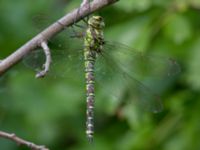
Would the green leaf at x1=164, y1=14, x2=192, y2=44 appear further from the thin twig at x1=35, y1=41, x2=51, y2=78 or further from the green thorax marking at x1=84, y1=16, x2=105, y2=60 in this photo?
the thin twig at x1=35, y1=41, x2=51, y2=78

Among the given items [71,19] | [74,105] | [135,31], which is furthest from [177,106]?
[71,19]

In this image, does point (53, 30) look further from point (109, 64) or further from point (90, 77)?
point (109, 64)

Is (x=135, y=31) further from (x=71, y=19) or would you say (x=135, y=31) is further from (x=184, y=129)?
(x=71, y=19)

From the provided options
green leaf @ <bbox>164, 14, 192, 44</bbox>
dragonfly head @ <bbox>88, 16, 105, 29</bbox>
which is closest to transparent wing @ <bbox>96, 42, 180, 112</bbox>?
dragonfly head @ <bbox>88, 16, 105, 29</bbox>

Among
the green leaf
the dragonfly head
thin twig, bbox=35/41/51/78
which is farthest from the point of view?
the green leaf

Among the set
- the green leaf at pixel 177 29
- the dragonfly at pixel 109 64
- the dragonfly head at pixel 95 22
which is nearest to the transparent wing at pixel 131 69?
the dragonfly at pixel 109 64

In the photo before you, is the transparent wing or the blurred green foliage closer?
the transparent wing

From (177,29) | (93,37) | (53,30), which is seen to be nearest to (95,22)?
(93,37)
